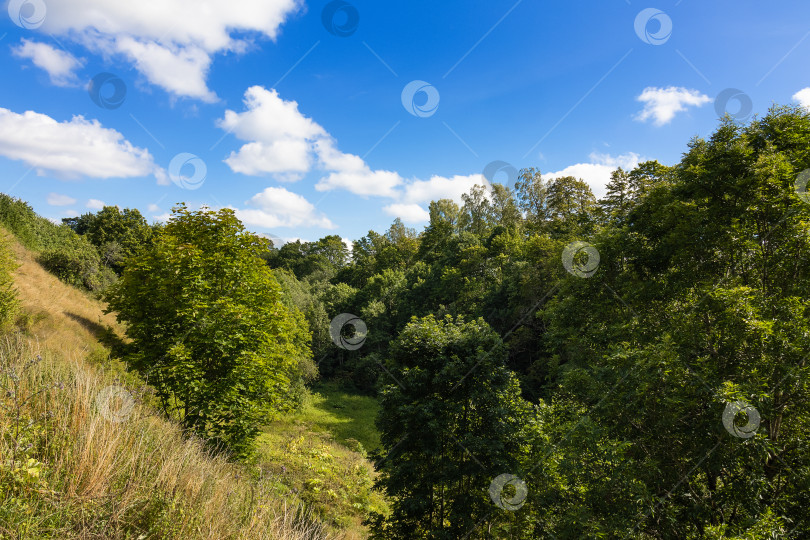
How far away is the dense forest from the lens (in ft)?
23.1

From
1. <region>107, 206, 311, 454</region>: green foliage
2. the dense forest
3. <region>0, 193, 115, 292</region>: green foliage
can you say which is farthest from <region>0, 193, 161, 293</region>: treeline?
the dense forest

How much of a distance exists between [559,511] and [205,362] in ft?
34.9

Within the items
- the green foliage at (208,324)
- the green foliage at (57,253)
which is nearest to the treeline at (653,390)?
the green foliage at (208,324)

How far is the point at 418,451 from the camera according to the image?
1095 cm

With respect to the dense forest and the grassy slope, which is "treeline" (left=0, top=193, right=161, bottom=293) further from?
the grassy slope

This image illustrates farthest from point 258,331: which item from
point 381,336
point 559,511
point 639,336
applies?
point 381,336

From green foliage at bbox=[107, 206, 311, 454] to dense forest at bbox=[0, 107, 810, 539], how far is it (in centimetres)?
6

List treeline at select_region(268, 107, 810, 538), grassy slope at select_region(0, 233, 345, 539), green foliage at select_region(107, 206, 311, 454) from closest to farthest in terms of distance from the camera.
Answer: grassy slope at select_region(0, 233, 345, 539) < treeline at select_region(268, 107, 810, 538) < green foliage at select_region(107, 206, 311, 454)

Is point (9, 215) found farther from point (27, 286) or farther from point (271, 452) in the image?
point (271, 452)

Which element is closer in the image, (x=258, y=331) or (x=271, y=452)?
(x=258, y=331)

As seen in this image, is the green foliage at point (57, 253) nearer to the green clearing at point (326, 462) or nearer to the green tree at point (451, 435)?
the green clearing at point (326, 462)

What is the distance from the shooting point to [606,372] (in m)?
9.45

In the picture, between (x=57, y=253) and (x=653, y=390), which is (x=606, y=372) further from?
(x=57, y=253)

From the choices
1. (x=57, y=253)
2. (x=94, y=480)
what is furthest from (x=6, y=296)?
(x=57, y=253)
